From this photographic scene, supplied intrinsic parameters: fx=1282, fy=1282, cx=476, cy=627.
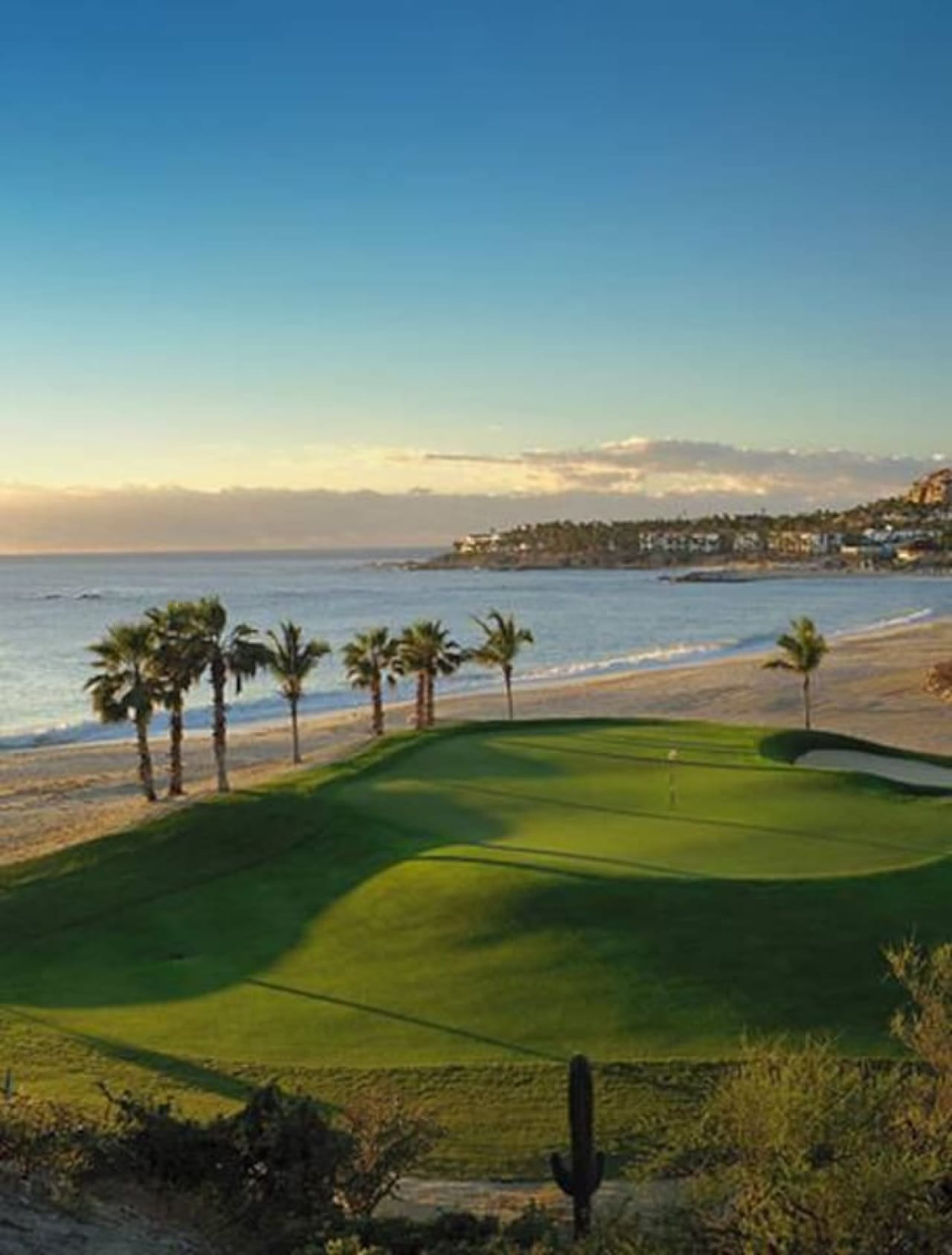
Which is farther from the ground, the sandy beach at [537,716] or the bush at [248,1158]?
the bush at [248,1158]

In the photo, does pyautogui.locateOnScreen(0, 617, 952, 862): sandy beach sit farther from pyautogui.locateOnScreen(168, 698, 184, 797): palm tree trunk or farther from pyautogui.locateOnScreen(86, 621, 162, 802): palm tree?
pyautogui.locateOnScreen(86, 621, 162, 802): palm tree

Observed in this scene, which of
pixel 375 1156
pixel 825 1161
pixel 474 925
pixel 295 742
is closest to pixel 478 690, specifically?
pixel 295 742

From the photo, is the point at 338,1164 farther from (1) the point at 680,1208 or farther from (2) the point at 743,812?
(2) the point at 743,812

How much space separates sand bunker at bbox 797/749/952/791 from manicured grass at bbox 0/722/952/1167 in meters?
8.71

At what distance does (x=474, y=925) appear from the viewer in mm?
22266

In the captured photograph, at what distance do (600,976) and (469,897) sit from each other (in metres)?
3.52

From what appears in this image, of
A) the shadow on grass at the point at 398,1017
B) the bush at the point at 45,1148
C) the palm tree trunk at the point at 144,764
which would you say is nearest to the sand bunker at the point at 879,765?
the palm tree trunk at the point at 144,764

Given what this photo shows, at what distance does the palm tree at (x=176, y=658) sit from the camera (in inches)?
1690

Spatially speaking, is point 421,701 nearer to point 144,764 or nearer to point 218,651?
point 218,651

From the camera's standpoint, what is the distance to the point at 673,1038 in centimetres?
1862

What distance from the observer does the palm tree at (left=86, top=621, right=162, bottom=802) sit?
42469 mm

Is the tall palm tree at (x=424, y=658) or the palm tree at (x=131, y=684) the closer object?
the palm tree at (x=131, y=684)

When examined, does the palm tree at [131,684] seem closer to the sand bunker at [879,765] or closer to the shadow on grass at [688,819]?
the shadow on grass at [688,819]

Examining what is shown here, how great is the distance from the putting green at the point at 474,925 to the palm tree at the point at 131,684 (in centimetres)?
1085
